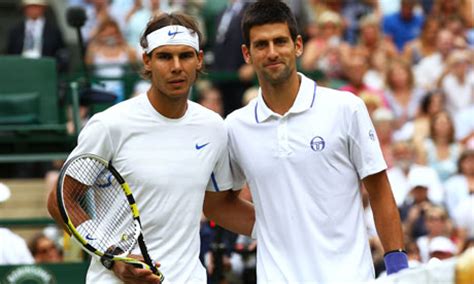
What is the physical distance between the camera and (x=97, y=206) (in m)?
6.95

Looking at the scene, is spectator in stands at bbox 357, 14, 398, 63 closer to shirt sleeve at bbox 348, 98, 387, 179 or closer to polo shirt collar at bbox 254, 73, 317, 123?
polo shirt collar at bbox 254, 73, 317, 123

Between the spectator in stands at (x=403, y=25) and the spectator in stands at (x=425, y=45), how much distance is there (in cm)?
52

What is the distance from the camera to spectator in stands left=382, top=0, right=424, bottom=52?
16406 millimetres

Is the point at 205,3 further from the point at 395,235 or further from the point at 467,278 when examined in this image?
the point at 467,278

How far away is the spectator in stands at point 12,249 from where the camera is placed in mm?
10219

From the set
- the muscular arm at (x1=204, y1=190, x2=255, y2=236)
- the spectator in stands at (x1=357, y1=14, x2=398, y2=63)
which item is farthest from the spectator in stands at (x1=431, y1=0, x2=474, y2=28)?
the muscular arm at (x1=204, y1=190, x2=255, y2=236)

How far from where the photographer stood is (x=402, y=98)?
14.9 metres

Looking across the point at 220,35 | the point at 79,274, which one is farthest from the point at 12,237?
the point at 220,35


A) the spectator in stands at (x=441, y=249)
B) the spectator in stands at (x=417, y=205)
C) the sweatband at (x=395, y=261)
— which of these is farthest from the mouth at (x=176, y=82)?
the spectator in stands at (x=417, y=205)

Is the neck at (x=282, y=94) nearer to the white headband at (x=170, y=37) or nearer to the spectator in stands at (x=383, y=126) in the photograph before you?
the white headband at (x=170, y=37)

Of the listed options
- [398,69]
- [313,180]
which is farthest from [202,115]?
[398,69]

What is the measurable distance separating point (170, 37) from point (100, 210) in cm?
94

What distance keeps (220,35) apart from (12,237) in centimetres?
470

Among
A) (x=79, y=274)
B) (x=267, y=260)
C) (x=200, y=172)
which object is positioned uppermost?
(x=200, y=172)
